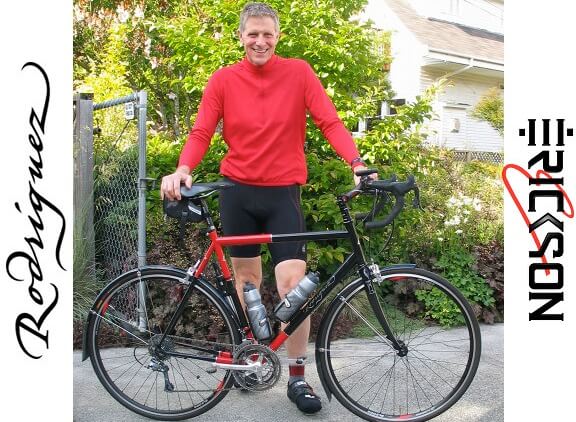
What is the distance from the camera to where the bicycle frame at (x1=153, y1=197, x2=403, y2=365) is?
3062mm

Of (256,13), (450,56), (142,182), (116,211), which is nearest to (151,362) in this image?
(142,182)

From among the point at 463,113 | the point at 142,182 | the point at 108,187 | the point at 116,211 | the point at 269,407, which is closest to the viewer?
the point at 269,407

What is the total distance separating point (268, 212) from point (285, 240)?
0.24m

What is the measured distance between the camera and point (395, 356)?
3.21 meters

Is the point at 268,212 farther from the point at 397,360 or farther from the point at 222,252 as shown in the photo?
the point at 397,360

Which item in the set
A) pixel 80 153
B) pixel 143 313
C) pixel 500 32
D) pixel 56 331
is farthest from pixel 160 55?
pixel 500 32

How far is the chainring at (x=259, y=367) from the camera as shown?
3.11 metres

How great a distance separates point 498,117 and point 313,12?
8542 millimetres

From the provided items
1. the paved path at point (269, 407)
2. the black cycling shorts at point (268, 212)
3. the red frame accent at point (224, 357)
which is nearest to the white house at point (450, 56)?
the paved path at point (269, 407)

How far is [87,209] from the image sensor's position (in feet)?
16.3

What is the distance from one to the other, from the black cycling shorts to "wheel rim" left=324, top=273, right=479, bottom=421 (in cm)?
40

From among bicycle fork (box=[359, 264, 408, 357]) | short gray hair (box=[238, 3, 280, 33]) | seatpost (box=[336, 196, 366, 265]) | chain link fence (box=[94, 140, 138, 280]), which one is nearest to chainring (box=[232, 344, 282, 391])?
bicycle fork (box=[359, 264, 408, 357])

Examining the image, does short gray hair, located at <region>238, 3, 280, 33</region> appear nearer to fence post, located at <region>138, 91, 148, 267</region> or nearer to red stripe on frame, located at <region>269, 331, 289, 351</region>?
fence post, located at <region>138, 91, 148, 267</region>

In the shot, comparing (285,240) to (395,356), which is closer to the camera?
(285,240)
